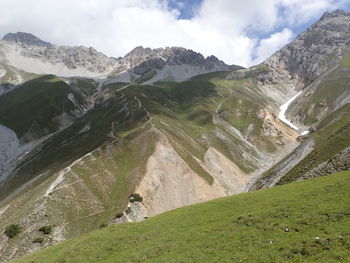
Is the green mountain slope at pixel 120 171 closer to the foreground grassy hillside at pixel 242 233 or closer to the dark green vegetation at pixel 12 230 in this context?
the dark green vegetation at pixel 12 230

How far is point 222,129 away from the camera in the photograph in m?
181

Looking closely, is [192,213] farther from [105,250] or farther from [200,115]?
[200,115]

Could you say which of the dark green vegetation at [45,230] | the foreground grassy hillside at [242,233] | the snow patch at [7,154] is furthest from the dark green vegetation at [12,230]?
the snow patch at [7,154]

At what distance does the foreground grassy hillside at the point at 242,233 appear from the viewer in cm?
2648

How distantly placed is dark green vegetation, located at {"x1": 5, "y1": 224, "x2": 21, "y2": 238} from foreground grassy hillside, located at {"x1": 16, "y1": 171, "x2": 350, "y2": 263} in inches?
1122

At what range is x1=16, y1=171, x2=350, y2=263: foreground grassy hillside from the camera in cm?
2648

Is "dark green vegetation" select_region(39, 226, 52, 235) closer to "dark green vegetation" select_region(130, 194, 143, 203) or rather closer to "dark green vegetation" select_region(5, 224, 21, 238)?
"dark green vegetation" select_region(5, 224, 21, 238)

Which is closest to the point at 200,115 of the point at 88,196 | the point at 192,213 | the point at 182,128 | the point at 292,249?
the point at 182,128

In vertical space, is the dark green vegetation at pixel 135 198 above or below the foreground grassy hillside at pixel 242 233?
above

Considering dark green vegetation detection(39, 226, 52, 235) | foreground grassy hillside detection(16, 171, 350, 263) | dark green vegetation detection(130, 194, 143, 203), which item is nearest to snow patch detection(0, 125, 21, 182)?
dark green vegetation detection(39, 226, 52, 235)

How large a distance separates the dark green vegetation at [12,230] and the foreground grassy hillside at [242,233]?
93.5 ft

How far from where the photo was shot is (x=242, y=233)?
107 ft

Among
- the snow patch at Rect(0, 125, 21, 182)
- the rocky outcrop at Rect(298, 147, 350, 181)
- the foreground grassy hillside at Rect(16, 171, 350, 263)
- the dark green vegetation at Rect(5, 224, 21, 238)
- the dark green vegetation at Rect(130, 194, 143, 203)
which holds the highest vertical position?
the snow patch at Rect(0, 125, 21, 182)

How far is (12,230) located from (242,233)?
177 ft
